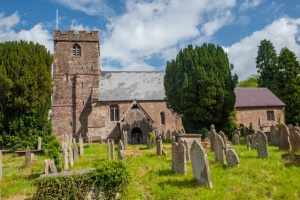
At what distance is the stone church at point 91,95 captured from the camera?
3161 cm

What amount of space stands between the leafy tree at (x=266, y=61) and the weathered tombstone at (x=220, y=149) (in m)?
35.1

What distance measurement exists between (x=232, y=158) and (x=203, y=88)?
1401 cm

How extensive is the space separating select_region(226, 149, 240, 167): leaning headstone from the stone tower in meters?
24.5

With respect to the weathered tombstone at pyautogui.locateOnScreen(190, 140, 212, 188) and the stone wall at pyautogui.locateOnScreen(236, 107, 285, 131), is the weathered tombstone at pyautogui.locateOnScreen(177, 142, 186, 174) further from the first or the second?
the stone wall at pyautogui.locateOnScreen(236, 107, 285, 131)

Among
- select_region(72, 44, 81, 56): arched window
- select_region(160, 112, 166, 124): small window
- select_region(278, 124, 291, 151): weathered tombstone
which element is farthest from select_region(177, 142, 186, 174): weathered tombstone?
select_region(72, 44, 81, 56): arched window

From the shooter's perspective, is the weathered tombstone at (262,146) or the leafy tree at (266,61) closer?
the weathered tombstone at (262,146)

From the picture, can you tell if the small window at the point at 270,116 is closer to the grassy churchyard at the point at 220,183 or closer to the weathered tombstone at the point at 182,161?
the grassy churchyard at the point at 220,183

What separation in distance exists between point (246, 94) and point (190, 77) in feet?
45.6

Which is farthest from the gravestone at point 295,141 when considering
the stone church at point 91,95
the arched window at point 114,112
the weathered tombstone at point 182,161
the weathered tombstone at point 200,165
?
the arched window at point 114,112

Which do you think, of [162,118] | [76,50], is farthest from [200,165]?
[76,50]

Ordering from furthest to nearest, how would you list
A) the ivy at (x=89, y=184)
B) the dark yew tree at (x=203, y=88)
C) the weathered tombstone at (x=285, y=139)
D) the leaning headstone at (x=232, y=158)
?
the dark yew tree at (x=203, y=88) → the weathered tombstone at (x=285, y=139) → the leaning headstone at (x=232, y=158) → the ivy at (x=89, y=184)

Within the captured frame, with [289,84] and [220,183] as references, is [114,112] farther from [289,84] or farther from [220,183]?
[220,183]

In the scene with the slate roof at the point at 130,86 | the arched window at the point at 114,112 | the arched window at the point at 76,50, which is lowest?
the arched window at the point at 114,112

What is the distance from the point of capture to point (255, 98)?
33844mm
